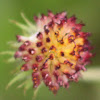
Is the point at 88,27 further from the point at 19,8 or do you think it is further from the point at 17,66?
the point at 17,66

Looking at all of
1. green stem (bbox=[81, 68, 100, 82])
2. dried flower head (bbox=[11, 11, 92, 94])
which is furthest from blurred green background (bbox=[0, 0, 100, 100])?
dried flower head (bbox=[11, 11, 92, 94])

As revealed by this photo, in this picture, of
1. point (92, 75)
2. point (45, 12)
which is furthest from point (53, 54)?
point (45, 12)

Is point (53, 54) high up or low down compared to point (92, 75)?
down

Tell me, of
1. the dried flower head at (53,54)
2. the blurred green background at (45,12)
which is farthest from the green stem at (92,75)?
the dried flower head at (53,54)

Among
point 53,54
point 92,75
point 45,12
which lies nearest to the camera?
point 53,54

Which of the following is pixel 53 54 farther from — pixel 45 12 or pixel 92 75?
pixel 45 12

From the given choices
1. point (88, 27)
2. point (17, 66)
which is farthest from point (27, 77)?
point (88, 27)

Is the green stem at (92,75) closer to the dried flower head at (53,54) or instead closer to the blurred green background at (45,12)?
the blurred green background at (45,12)
